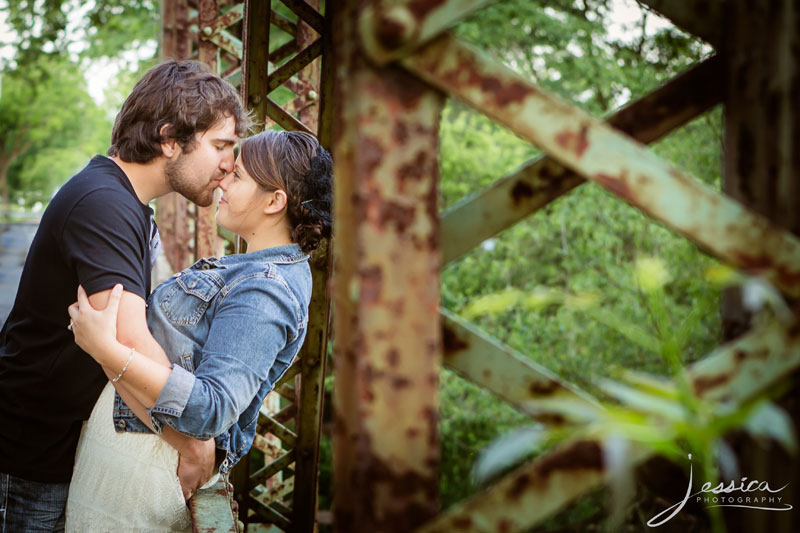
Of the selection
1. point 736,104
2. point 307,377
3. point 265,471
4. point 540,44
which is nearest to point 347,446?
point 736,104

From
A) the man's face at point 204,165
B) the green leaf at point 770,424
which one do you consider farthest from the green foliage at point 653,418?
A: the man's face at point 204,165

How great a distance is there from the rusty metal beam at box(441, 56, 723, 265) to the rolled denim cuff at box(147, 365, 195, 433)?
108 cm

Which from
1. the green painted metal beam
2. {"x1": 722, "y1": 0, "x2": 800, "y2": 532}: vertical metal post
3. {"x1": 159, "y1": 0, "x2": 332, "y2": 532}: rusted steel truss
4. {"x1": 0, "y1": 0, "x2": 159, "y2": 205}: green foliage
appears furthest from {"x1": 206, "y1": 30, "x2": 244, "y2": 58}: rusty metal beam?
{"x1": 0, "y1": 0, "x2": 159, "y2": 205}: green foliage

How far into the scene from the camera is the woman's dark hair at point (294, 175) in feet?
9.07

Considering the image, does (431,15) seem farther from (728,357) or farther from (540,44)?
(540,44)

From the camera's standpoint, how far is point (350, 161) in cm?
126

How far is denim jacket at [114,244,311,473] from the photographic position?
2.23 metres

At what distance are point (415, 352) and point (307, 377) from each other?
267 cm

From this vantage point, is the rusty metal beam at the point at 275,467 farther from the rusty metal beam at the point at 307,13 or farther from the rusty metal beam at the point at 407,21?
the rusty metal beam at the point at 407,21

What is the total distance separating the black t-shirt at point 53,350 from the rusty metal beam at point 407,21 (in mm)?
1470

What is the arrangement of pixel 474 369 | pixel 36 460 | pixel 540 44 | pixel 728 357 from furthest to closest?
pixel 540 44 < pixel 36 460 < pixel 474 369 < pixel 728 357

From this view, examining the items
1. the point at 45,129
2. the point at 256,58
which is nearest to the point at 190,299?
the point at 256,58

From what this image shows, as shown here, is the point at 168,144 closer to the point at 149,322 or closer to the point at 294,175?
the point at 294,175

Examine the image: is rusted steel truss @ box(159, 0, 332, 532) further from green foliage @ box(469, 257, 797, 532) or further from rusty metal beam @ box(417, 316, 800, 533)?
green foliage @ box(469, 257, 797, 532)
